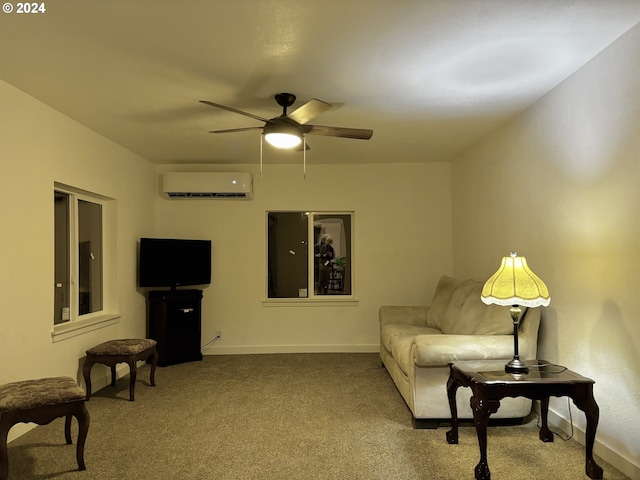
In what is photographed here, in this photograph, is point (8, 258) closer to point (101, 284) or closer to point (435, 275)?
point (101, 284)

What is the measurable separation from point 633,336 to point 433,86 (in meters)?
1.96

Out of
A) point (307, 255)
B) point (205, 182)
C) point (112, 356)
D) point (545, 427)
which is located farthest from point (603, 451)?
point (205, 182)

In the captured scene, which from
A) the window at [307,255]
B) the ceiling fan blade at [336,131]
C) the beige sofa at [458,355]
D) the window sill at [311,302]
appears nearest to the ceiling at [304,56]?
the ceiling fan blade at [336,131]

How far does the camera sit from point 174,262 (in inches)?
210

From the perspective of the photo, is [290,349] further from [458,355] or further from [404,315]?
[458,355]

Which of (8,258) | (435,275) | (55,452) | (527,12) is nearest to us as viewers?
(527,12)

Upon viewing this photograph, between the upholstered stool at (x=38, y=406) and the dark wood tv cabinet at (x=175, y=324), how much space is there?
7.75 ft

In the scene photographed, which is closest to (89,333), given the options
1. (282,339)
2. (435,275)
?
(282,339)

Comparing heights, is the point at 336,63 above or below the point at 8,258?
above

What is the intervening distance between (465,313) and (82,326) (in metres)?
3.30

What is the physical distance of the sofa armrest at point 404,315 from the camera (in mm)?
4874

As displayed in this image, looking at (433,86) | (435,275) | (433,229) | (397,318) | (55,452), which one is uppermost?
(433,86)

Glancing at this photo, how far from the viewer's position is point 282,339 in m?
5.88

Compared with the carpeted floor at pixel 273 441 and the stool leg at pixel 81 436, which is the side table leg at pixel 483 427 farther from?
the stool leg at pixel 81 436
